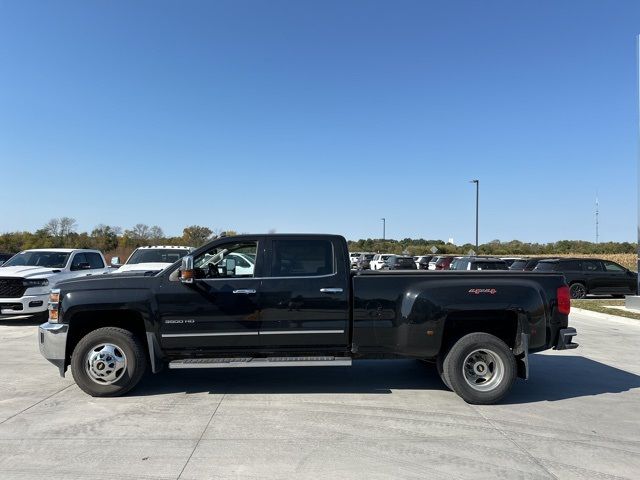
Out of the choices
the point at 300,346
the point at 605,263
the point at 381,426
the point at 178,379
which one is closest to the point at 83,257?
the point at 178,379

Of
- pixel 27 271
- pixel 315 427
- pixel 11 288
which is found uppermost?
pixel 27 271

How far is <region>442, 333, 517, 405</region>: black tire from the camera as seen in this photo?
596cm

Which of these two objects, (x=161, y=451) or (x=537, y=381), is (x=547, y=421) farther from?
(x=161, y=451)

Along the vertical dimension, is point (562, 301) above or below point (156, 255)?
below

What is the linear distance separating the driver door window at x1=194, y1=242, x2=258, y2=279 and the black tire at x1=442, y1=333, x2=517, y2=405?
8.75 feet

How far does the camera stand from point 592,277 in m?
20.0

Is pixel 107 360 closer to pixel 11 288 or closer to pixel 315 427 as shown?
pixel 315 427

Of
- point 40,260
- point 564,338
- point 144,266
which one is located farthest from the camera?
point 40,260

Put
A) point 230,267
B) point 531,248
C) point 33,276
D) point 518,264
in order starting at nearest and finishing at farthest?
1. point 230,267
2. point 33,276
3. point 518,264
4. point 531,248

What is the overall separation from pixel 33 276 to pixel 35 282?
0.15 metres

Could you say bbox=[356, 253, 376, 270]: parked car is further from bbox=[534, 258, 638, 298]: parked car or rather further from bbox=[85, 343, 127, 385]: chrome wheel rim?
bbox=[85, 343, 127, 385]: chrome wheel rim

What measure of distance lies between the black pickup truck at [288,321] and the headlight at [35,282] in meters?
6.67

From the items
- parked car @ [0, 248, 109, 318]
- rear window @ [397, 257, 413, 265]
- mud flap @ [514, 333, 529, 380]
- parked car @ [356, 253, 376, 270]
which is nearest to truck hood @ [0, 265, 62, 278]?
parked car @ [0, 248, 109, 318]

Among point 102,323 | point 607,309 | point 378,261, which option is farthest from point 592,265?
point 378,261
